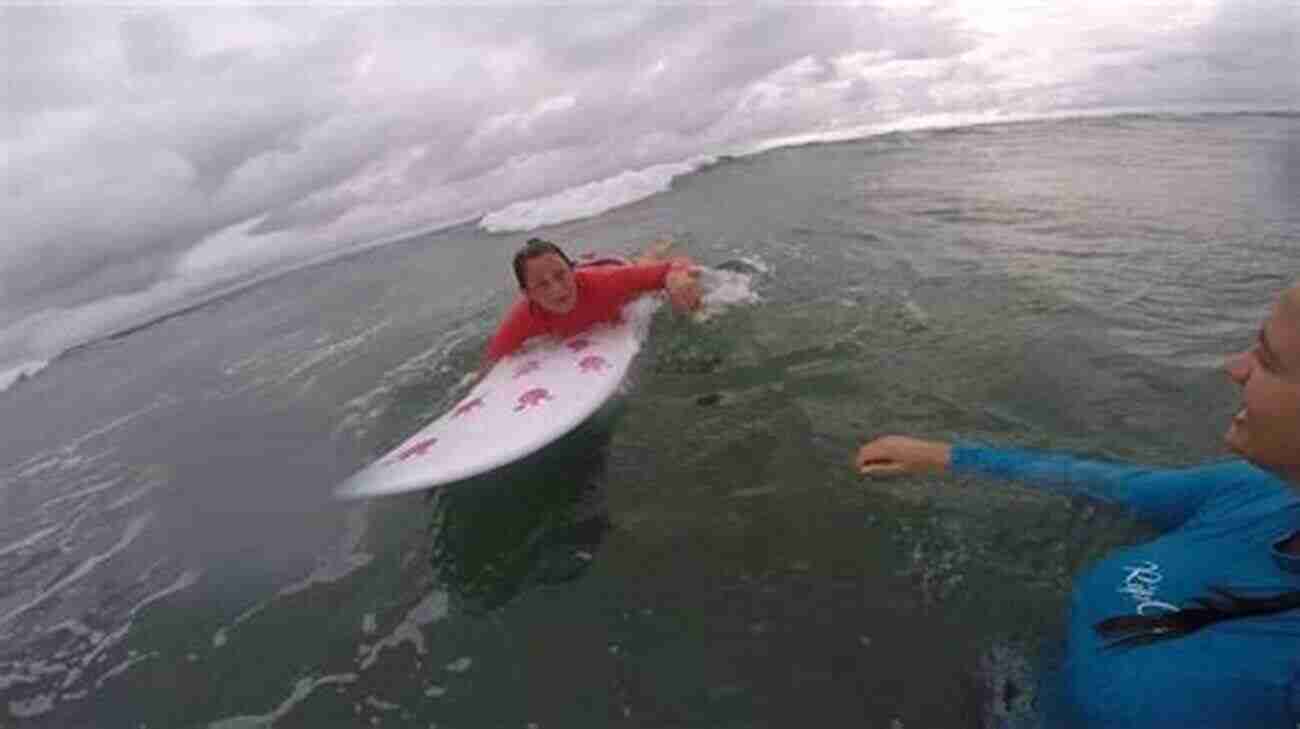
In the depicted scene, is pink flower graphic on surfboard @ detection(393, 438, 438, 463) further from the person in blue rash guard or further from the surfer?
the person in blue rash guard

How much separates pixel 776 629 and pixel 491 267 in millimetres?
9239

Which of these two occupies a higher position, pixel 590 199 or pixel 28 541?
pixel 590 199

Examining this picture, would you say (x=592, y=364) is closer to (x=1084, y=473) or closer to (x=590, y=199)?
(x=1084, y=473)

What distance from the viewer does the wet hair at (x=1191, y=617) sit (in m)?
2.39

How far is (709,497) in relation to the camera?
5.87m

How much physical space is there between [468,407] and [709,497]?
6.91 feet

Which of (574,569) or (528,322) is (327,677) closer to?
(574,569)

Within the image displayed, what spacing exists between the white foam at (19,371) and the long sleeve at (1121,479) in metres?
15.4

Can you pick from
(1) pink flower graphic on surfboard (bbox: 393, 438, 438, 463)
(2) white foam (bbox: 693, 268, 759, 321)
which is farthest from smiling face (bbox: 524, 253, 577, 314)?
(2) white foam (bbox: 693, 268, 759, 321)

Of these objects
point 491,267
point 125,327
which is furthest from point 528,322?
point 125,327

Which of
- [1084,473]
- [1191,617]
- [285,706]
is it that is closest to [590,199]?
[285,706]

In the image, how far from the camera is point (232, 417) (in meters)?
9.71

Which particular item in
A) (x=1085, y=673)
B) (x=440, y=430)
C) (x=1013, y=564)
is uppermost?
(x=440, y=430)

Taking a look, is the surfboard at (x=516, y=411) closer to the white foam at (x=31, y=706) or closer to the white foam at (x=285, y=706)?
the white foam at (x=285, y=706)
